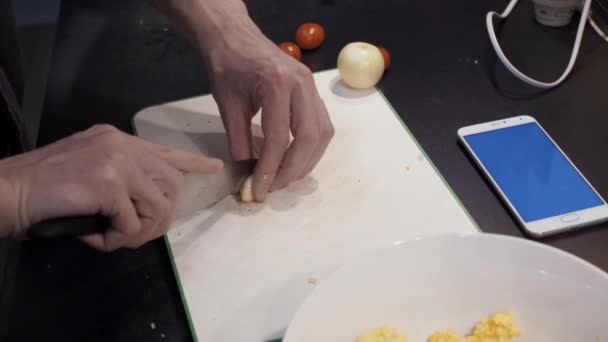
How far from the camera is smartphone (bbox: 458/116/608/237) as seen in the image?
79cm

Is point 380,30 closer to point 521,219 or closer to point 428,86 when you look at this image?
point 428,86

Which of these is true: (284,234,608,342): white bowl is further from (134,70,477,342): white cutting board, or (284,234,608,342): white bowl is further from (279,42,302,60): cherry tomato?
(279,42,302,60): cherry tomato

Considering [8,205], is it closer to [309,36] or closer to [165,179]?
[165,179]

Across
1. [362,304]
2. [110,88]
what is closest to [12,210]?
[362,304]

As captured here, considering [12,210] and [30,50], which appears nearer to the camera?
[12,210]

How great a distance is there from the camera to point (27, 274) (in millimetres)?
735

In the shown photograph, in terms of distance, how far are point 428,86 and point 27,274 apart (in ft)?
2.43

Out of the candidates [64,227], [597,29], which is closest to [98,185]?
[64,227]

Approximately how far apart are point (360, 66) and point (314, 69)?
0.13 m

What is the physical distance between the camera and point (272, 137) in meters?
0.76

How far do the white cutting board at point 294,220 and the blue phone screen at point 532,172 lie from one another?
0.30 ft

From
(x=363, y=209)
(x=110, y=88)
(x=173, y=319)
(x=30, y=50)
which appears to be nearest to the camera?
(x=173, y=319)

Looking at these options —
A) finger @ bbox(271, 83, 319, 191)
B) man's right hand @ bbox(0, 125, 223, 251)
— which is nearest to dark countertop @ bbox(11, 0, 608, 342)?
man's right hand @ bbox(0, 125, 223, 251)

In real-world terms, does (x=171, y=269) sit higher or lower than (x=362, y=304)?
lower
